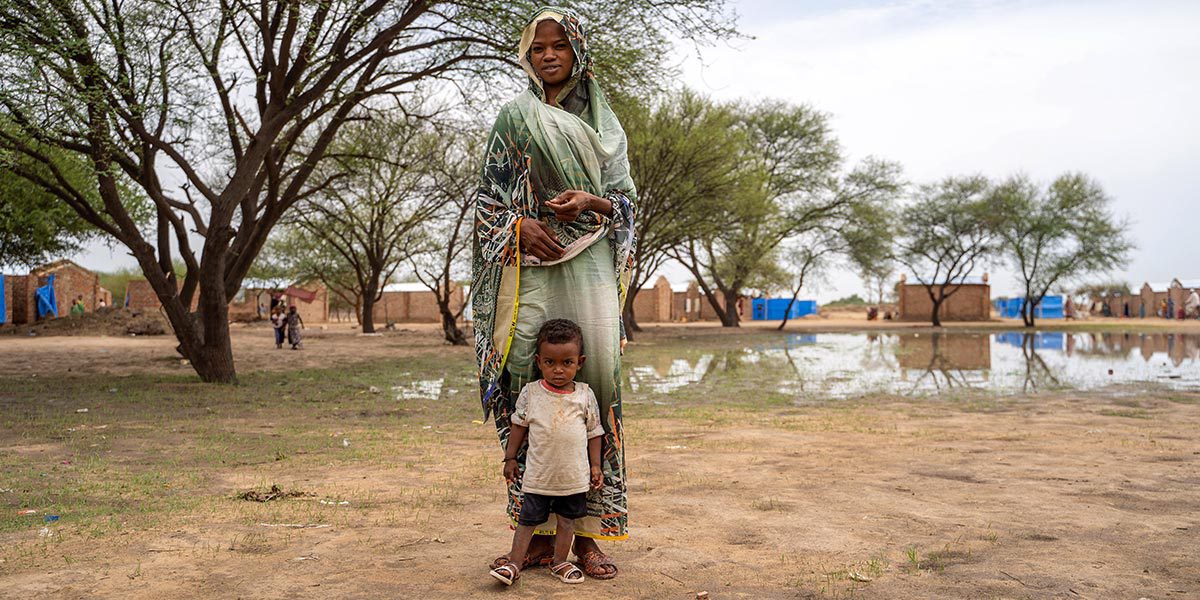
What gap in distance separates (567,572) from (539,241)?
129cm

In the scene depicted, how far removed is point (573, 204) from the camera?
337cm

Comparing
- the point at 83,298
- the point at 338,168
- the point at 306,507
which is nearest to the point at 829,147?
the point at 338,168

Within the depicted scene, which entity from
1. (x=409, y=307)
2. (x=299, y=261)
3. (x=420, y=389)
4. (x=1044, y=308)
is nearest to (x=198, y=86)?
(x=420, y=389)

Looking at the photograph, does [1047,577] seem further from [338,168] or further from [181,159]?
[338,168]

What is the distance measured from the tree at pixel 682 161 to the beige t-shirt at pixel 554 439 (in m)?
22.4

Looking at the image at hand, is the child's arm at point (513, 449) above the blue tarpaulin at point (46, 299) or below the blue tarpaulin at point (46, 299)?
below

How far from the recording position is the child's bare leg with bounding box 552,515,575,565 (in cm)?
340

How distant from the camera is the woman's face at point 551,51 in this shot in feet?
11.8

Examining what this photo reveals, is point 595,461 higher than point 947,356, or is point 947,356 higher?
point 595,461

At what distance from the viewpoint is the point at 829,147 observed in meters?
38.7

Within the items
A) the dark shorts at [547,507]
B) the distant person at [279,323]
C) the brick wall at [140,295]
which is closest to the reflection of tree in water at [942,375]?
the dark shorts at [547,507]

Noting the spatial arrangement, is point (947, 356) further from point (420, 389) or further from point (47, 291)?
point (47, 291)

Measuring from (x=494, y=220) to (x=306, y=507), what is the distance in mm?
2115

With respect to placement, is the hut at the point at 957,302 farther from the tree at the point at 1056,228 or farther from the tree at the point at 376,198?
the tree at the point at 376,198
